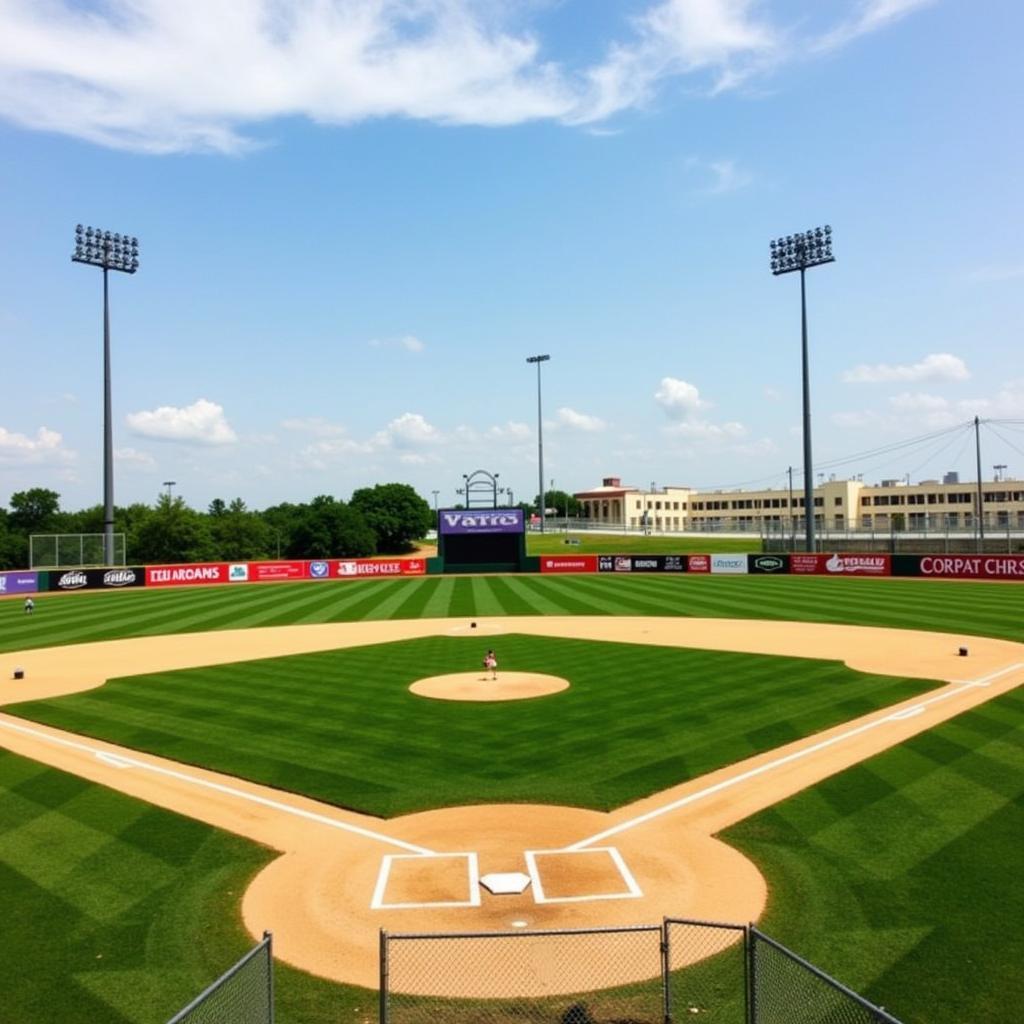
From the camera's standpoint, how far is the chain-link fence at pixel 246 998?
622cm

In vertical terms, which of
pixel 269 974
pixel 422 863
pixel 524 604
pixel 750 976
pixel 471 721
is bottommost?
pixel 422 863

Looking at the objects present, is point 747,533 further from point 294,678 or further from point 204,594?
point 294,678

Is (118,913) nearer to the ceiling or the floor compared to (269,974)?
nearer to the floor

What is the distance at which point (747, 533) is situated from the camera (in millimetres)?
113062

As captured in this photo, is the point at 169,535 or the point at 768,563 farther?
the point at 169,535

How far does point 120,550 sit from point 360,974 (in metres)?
63.4

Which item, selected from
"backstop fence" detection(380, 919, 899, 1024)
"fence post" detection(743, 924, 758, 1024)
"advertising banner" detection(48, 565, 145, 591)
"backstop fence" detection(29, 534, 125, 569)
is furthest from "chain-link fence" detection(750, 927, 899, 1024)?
"backstop fence" detection(29, 534, 125, 569)

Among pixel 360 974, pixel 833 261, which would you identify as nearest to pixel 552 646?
pixel 360 974

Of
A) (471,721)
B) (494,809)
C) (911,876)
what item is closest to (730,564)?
(471,721)

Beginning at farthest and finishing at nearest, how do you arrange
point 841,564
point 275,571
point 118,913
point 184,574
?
point 275,571
point 184,574
point 841,564
point 118,913

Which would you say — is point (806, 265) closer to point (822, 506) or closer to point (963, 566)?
point (963, 566)

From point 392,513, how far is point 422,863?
116633 millimetres


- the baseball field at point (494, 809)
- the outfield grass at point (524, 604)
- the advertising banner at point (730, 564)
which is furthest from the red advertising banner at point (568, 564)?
the baseball field at point (494, 809)

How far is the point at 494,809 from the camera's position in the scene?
12383 millimetres
